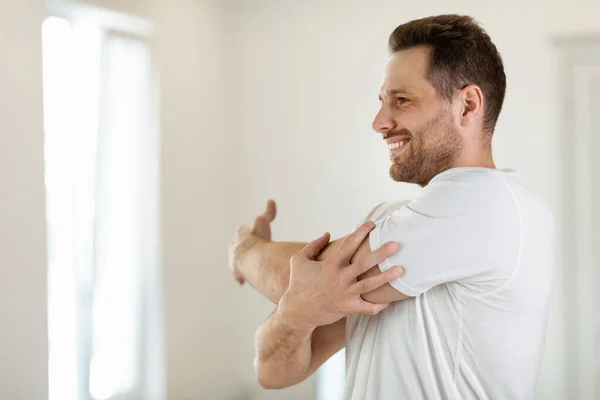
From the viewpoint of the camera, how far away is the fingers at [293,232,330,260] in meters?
1.41

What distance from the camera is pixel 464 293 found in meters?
1.32

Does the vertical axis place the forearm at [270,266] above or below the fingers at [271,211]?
below

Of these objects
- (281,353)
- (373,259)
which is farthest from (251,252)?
(373,259)

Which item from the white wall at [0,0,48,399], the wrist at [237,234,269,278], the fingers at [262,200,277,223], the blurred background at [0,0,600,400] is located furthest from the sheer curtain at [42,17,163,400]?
the wrist at [237,234,269,278]

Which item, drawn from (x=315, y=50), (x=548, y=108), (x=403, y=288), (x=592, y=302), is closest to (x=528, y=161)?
(x=548, y=108)

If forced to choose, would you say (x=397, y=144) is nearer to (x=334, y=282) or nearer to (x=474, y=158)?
(x=474, y=158)

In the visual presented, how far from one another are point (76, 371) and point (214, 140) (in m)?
1.58

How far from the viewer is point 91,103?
2916 mm

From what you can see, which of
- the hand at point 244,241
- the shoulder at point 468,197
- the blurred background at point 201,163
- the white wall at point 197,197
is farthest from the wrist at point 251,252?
the white wall at point 197,197

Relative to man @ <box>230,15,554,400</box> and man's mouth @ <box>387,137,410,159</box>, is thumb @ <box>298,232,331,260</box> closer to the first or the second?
man @ <box>230,15,554,400</box>

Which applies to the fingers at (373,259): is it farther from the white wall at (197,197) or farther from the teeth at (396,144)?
the white wall at (197,197)

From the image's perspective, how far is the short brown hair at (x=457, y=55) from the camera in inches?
57.5

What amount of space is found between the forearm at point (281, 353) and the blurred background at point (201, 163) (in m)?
1.16

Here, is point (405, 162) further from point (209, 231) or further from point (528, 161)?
point (209, 231)
